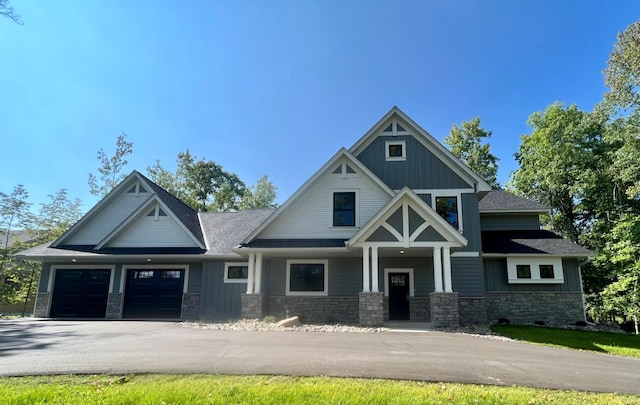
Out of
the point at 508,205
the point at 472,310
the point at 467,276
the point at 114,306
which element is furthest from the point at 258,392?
the point at 508,205

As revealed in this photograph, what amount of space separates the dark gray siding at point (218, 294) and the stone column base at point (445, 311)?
770 cm

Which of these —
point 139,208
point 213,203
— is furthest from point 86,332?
point 213,203

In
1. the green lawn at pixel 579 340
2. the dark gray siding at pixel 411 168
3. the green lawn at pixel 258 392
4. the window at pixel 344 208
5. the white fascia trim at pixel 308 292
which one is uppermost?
the dark gray siding at pixel 411 168

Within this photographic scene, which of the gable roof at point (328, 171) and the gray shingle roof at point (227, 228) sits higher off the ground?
the gable roof at point (328, 171)

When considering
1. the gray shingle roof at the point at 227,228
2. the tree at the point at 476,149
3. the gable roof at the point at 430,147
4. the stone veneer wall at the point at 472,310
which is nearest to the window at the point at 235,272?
the gray shingle roof at the point at 227,228

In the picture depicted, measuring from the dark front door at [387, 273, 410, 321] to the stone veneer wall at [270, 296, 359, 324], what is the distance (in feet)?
4.75

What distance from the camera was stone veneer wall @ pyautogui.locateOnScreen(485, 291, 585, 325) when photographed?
15047 mm

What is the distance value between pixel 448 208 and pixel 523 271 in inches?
165

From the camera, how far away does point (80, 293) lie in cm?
1617

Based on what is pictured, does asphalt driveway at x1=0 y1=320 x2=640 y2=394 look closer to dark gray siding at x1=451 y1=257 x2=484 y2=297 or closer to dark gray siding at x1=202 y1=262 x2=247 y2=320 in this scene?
dark gray siding at x1=451 y1=257 x2=484 y2=297

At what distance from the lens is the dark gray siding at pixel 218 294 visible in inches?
600

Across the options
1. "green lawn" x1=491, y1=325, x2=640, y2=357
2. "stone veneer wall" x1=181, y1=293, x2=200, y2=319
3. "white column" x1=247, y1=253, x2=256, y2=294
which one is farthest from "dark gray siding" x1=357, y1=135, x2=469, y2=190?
"stone veneer wall" x1=181, y1=293, x2=200, y2=319

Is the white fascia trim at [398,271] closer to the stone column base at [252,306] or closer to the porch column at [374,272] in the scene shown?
the porch column at [374,272]

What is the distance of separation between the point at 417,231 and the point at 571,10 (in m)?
9.92
